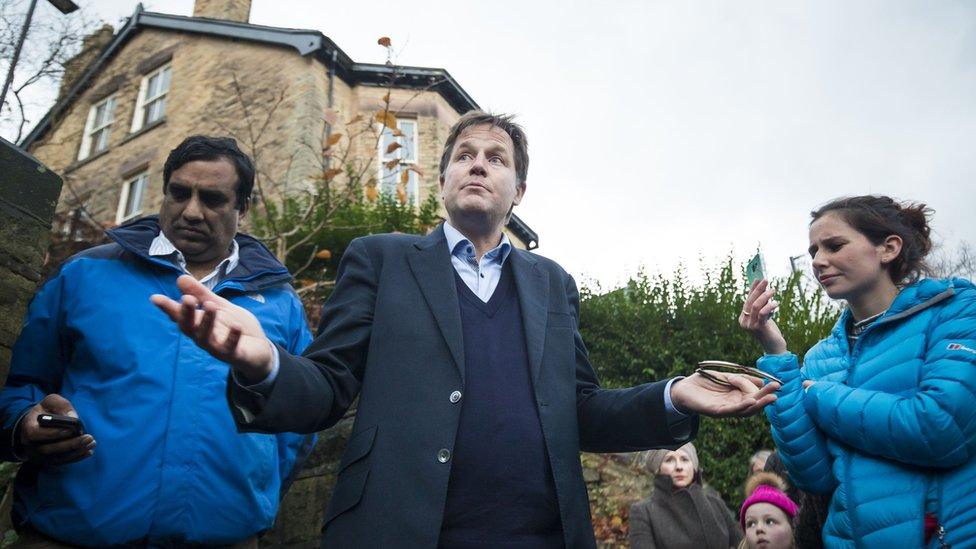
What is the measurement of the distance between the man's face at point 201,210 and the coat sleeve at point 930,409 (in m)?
2.44

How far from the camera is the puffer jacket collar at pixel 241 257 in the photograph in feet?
8.47

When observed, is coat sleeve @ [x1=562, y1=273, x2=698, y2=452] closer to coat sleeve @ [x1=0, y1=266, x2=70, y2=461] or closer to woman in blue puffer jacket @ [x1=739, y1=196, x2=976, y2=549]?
woman in blue puffer jacket @ [x1=739, y1=196, x2=976, y2=549]

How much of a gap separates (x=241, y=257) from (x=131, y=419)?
85 cm

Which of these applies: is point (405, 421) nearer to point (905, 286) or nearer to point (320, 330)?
point (320, 330)

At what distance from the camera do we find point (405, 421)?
6.22 feet

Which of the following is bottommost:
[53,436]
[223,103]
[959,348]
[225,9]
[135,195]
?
[53,436]

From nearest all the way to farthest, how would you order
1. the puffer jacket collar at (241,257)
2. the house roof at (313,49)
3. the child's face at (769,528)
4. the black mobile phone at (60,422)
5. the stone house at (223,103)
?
the black mobile phone at (60,422) < the puffer jacket collar at (241,257) < the child's face at (769,528) < the stone house at (223,103) < the house roof at (313,49)

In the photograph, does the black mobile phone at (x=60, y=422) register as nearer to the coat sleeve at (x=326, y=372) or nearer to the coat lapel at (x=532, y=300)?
the coat sleeve at (x=326, y=372)

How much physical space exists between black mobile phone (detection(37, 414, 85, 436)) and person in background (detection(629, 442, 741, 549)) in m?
3.70

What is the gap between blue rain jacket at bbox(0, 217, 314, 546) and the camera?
7.11ft

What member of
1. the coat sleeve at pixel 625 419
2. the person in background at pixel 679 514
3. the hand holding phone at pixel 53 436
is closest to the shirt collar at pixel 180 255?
the hand holding phone at pixel 53 436

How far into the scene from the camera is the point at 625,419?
2154 mm

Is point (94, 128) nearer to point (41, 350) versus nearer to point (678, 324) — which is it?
point (678, 324)

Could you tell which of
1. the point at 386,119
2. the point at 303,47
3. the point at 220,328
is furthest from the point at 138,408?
the point at 303,47
